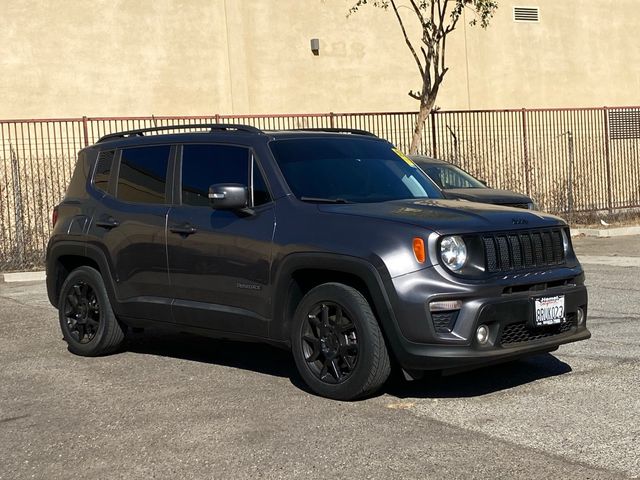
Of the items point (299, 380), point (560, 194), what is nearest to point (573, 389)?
point (299, 380)

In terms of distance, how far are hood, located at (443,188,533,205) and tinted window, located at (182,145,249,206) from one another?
6.98 metres

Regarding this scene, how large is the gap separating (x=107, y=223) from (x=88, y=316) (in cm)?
87

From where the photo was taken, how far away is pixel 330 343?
6848 mm

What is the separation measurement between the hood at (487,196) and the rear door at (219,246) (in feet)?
23.1

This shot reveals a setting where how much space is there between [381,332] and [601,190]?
61.1ft

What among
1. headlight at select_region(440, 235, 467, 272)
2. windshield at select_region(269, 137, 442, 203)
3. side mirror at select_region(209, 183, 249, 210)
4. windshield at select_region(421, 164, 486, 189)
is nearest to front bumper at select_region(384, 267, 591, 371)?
headlight at select_region(440, 235, 467, 272)

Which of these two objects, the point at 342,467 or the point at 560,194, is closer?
the point at 342,467

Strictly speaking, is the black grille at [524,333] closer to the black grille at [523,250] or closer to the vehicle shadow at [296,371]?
the black grille at [523,250]

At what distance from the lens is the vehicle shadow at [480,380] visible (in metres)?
7.07

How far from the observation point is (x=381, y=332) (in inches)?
262

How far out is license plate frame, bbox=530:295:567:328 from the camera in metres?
6.72

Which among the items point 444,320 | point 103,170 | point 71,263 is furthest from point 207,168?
point 444,320

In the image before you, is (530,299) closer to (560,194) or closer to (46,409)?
(46,409)

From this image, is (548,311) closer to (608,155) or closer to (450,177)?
(450,177)
